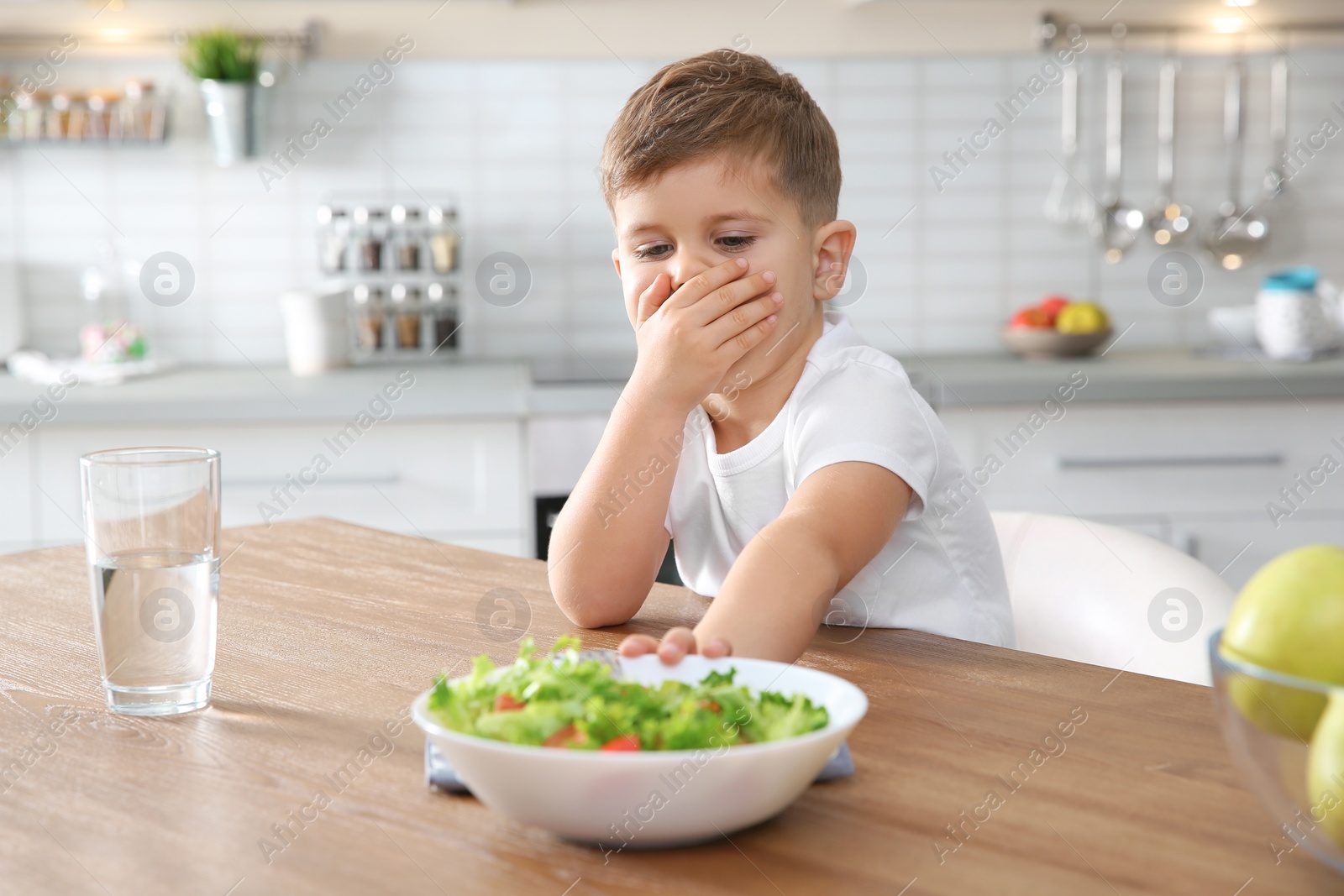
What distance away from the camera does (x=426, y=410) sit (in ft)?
6.99

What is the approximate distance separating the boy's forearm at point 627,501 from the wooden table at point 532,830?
2.5 inches

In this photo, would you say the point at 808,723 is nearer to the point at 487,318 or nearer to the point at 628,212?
the point at 628,212

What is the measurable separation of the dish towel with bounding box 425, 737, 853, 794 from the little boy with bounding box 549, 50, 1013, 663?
0.80 feet

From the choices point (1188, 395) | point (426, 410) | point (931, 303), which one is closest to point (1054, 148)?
point (931, 303)

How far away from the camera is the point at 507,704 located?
523 mm

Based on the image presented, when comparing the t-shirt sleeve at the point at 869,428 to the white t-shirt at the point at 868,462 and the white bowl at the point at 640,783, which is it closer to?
the white t-shirt at the point at 868,462

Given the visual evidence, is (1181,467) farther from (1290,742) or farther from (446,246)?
(1290,742)

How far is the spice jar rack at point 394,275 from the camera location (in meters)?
2.52

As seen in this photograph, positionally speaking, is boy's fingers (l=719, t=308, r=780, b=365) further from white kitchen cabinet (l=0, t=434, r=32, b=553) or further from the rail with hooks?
the rail with hooks

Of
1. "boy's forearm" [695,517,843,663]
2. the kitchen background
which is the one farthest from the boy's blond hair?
the kitchen background

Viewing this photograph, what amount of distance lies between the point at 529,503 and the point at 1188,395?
1180mm

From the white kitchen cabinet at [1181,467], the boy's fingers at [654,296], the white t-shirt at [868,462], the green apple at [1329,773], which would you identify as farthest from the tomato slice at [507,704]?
the white kitchen cabinet at [1181,467]

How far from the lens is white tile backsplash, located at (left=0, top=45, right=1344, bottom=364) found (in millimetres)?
2596

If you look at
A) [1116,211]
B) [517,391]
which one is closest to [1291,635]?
[517,391]
